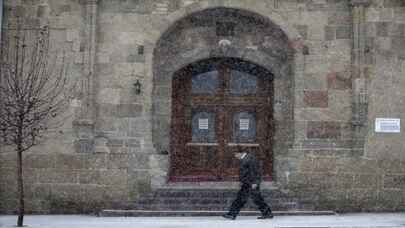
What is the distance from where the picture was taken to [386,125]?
1459cm

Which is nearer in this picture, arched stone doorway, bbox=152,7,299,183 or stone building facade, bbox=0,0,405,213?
stone building facade, bbox=0,0,405,213

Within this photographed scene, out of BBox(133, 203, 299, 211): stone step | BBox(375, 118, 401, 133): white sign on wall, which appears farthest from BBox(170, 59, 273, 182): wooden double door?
BBox(375, 118, 401, 133): white sign on wall

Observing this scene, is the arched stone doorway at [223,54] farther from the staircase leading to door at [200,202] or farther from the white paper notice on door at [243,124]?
the staircase leading to door at [200,202]

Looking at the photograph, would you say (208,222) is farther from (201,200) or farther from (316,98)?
(316,98)

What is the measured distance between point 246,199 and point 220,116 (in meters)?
3.15

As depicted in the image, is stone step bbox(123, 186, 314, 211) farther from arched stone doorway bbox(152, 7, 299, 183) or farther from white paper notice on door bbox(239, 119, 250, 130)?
white paper notice on door bbox(239, 119, 250, 130)

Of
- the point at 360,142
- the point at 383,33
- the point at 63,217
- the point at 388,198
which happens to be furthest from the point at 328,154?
the point at 63,217

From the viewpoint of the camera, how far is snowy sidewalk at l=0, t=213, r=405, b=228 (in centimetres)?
1213

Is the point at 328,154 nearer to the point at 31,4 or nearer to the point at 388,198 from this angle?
the point at 388,198

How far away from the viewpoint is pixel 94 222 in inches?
497

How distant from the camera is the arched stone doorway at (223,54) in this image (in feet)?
49.9

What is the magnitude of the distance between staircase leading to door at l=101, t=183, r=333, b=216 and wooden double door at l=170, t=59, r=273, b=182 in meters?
A: 1.04

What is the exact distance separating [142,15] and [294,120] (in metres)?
4.18

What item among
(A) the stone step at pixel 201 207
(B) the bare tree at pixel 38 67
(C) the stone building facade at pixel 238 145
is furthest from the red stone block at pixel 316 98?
(B) the bare tree at pixel 38 67
